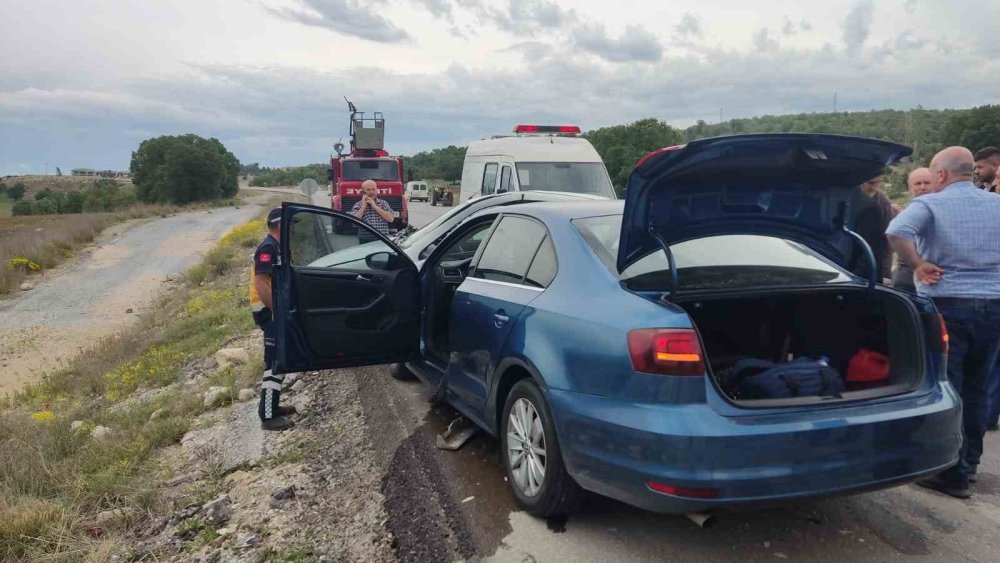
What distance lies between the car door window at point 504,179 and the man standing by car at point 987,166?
27.8 ft

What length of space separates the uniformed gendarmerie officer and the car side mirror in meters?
0.67

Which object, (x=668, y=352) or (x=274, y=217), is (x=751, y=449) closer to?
(x=668, y=352)

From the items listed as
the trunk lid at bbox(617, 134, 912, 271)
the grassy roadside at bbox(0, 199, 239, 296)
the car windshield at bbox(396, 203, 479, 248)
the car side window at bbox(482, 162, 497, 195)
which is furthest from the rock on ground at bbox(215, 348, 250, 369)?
the grassy roadside at bbox(0, 199, 239, 296)

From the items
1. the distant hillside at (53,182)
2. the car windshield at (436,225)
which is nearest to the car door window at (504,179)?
the car windshield at (436,225)

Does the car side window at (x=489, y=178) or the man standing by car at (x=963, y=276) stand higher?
the car side window at (x=489, y=178)

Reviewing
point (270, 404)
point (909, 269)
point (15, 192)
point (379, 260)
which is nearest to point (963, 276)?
point (909, 269)

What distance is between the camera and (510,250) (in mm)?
4410

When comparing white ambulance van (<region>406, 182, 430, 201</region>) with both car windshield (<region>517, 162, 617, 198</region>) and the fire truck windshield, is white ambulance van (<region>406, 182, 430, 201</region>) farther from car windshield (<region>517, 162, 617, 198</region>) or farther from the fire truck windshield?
car windshield (<region>517, 162, 617, 198</region>)

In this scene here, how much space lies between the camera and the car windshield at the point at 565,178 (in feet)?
44.2

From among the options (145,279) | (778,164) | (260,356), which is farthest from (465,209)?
(145,279)

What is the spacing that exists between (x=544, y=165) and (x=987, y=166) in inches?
333

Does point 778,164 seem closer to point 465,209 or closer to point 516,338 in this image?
point 516,338

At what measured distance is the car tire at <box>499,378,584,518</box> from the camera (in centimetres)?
345

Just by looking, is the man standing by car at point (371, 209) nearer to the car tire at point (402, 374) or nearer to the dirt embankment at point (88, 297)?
the car tire at point (402, 374)
